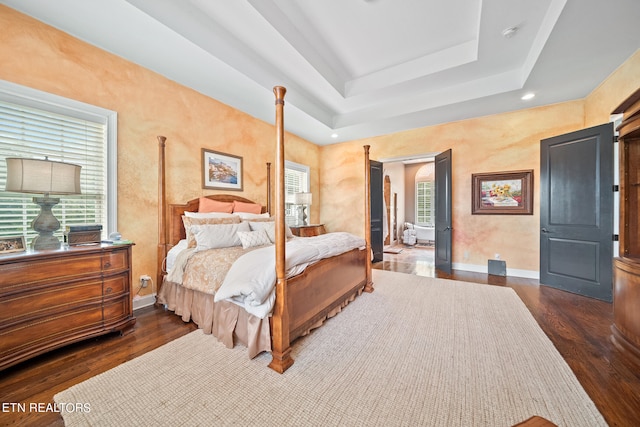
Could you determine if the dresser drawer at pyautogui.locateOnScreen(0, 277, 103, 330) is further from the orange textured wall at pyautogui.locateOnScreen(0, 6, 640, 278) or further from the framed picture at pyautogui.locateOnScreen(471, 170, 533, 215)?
the framed picture at pyautogui.locateOnScreen(471, 170, 533, 215)

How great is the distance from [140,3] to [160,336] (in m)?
2.95

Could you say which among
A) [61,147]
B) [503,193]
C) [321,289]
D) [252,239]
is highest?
[61,147]

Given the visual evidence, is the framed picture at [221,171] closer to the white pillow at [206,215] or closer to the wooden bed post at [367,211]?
the white pillow at [206,215]

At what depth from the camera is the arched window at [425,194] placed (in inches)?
344

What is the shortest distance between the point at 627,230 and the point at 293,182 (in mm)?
4974

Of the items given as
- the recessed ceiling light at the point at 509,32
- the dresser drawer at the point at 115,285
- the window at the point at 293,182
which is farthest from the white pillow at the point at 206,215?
the recessed ceiling light at the point at 509,32

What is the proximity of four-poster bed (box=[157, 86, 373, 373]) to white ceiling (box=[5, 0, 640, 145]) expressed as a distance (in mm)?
1157

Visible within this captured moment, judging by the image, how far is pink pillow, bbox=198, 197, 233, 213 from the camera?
3.38 m

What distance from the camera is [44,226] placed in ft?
6.34

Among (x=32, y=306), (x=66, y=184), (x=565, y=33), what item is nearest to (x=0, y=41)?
Answer: (x=66, y=184)

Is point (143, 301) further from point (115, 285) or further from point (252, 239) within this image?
point (252, 239)

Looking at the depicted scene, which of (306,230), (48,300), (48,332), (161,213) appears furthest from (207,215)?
(306,230)

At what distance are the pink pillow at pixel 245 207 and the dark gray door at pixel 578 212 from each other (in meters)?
4.64

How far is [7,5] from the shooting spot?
79.4 inches
